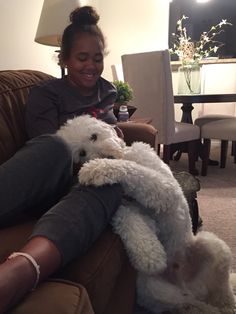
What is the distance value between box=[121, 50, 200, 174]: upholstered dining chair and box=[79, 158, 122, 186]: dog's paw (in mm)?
1855

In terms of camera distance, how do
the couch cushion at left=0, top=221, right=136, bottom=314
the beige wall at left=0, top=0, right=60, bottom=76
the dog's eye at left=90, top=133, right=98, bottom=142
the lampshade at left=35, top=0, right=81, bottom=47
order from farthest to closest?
1. the beige wall at left=0, top=0, right=60, bottom=76
2. the lampshade at left=35, top=0, right=81, bottom=47
3. the dog's eye at left=90, top=133, right=98, bottom=142
4. the couch cushion at left=0, top=221, right=136, bottom=314

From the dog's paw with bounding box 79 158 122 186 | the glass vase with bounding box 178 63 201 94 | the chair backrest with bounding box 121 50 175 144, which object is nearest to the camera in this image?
the dog's paw with bounding box 79 158 122 186

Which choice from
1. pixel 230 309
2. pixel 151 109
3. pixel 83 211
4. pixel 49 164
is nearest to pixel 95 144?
pixel 49 164

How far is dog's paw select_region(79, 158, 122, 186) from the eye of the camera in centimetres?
93

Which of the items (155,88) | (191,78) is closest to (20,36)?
(155,88)

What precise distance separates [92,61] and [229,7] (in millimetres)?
3367

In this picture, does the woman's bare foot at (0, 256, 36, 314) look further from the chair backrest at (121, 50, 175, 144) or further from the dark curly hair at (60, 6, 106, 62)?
the chair backrest at (121, 50, 175, 144)

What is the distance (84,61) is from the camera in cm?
153

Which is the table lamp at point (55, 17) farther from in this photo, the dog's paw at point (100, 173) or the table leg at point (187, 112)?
the table leg at point (187, 112)

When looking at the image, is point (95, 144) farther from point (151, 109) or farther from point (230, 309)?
point (151, 109)

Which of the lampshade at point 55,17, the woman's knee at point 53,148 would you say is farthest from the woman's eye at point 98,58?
the lampshade at point 55,17

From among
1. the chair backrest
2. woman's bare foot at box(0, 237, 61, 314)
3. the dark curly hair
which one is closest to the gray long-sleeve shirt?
the dark curly hair

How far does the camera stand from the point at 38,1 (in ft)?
9.09

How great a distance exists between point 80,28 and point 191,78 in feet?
6.78
